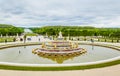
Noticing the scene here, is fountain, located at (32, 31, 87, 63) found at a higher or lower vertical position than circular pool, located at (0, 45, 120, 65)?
higher

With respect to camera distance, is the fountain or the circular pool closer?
the circular pool

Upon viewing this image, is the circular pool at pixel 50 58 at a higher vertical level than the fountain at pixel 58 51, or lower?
lower

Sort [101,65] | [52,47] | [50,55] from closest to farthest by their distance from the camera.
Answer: [101,65] < [50,55] < [52,47]

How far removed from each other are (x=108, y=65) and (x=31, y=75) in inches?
213

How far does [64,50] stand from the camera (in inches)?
830

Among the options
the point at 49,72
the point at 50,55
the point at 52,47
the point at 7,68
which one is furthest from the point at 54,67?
the point at 52,47

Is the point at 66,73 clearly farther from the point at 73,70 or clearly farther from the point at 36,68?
the point at 36,68

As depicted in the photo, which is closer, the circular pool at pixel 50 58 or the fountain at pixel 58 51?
Answer: the circular pool at pixel 50 58

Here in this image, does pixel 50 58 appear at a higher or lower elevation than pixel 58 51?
lower

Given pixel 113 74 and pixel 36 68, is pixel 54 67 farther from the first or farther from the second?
pixel 113 74

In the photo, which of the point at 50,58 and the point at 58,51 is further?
the point at 58,51

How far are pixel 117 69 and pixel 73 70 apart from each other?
2830mm

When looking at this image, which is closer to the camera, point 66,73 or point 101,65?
point 66,73

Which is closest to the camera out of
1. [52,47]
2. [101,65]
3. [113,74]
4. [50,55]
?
[113,74]
